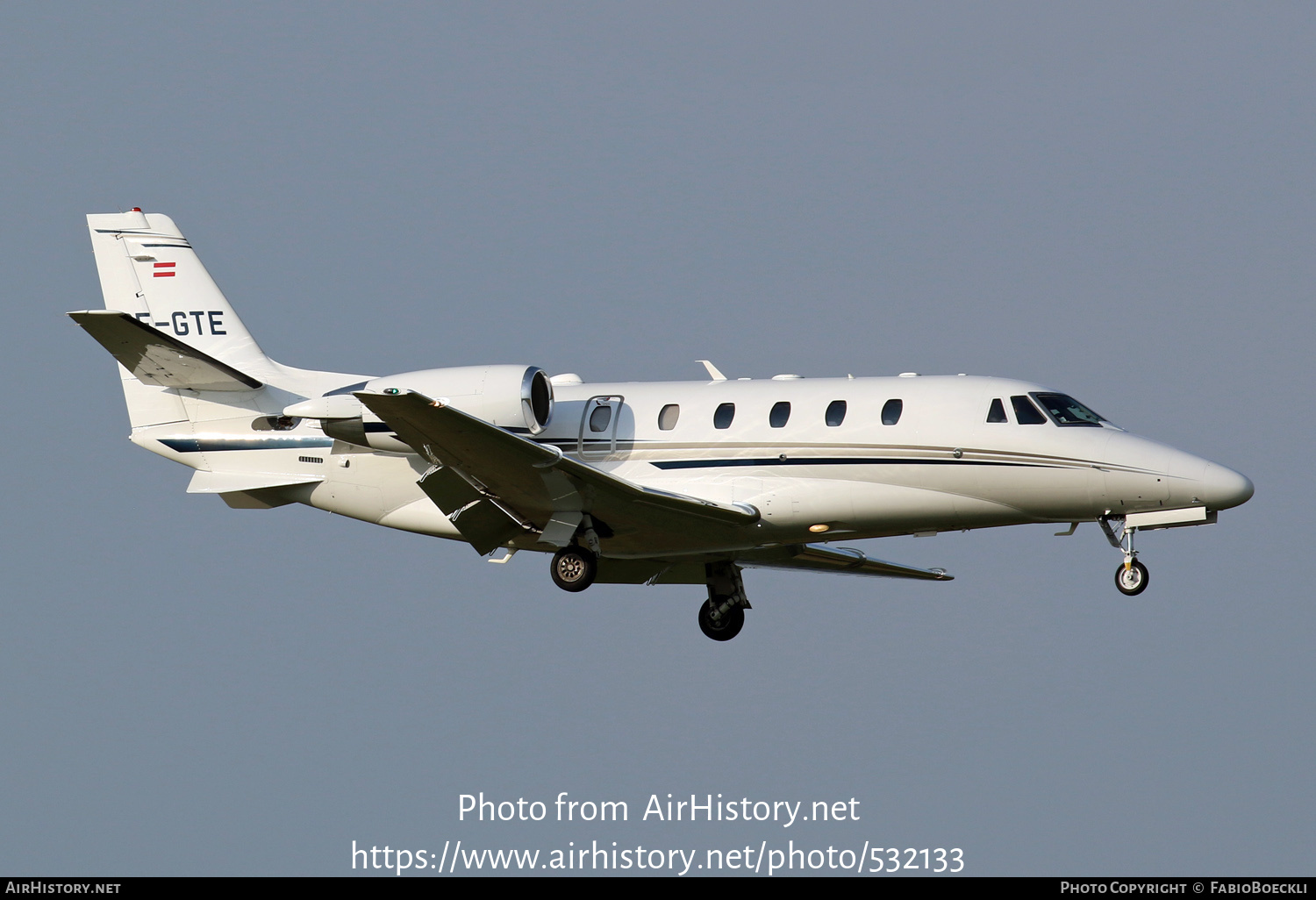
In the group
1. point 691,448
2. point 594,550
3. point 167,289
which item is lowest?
point 594,550

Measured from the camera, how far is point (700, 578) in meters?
24.5

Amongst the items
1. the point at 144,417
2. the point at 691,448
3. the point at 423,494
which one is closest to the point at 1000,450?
the point at 691,448

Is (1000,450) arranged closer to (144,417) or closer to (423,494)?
(423,494)

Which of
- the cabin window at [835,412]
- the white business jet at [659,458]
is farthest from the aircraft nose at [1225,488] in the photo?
the cabin window at [835,412]

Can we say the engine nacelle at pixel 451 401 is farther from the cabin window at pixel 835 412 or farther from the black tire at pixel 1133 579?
the black tire at pixel 1133 579

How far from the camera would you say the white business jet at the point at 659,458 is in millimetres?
19906

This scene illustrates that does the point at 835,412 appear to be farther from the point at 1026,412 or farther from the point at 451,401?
the point at 451,401

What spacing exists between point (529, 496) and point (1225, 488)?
9.12m

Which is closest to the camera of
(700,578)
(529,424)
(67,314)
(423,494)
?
(67,314)

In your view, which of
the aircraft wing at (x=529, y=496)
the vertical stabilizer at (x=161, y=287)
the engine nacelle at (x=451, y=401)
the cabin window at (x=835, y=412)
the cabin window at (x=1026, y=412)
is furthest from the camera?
the vertical stabilizer at (x=161, y=287)

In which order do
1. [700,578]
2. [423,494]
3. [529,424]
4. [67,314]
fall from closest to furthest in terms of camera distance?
[67,314]
[529,424]
[423,494]
[700,578]

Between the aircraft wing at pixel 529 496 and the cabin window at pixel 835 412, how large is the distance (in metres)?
1.63

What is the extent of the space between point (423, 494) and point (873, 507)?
268 inches

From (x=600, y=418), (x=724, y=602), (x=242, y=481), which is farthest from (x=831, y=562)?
(x=242, y=481)
